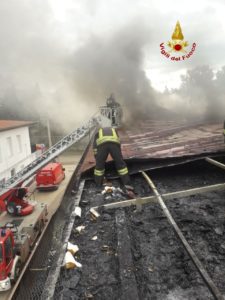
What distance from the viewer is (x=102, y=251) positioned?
2777 millimetres

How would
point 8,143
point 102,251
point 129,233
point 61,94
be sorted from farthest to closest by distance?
point 61,94
point 8,143
point 129,233
point 102,251

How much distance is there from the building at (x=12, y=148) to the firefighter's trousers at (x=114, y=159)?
10189 millimetres

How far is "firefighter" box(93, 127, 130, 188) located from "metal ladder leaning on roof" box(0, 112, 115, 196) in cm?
249

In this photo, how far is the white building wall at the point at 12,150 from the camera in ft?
49.9

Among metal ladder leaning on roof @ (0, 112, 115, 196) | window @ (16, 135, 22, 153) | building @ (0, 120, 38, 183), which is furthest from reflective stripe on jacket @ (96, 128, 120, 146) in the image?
window @ (16, 135, 22, 153)

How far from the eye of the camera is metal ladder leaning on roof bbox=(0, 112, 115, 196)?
7.16m

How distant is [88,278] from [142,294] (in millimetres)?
524

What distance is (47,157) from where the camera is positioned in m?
7.26

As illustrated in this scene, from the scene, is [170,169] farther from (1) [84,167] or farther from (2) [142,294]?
(2) [142,294]

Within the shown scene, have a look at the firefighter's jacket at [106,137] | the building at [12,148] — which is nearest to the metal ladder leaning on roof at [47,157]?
the firefighter's jacket at [106,137]

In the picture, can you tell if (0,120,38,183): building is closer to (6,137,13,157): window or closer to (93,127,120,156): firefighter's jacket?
(6,137,13,157): window

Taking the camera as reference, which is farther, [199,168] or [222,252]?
[199,168]

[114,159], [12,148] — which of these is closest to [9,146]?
[12,148]

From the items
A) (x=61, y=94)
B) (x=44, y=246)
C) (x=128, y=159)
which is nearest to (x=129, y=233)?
(x=128, y=159)
